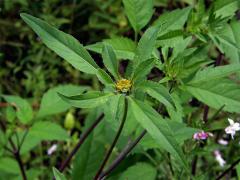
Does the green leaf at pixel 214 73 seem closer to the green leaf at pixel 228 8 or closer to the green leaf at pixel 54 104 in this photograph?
the green leaf at pixel 228 8

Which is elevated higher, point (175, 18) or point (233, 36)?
point (175, 18)

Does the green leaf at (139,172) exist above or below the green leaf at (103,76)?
below

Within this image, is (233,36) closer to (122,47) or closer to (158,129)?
(122,47)

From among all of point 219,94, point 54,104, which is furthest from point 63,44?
point 54,104

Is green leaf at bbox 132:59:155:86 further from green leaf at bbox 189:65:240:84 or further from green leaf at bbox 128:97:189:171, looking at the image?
green leaf at bbox 189:65:240:84

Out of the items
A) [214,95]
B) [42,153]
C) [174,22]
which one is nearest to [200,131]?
[214,95]

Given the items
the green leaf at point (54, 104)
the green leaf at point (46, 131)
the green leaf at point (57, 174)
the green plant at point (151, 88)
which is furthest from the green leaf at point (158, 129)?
the green leaf at point (46, 131)
